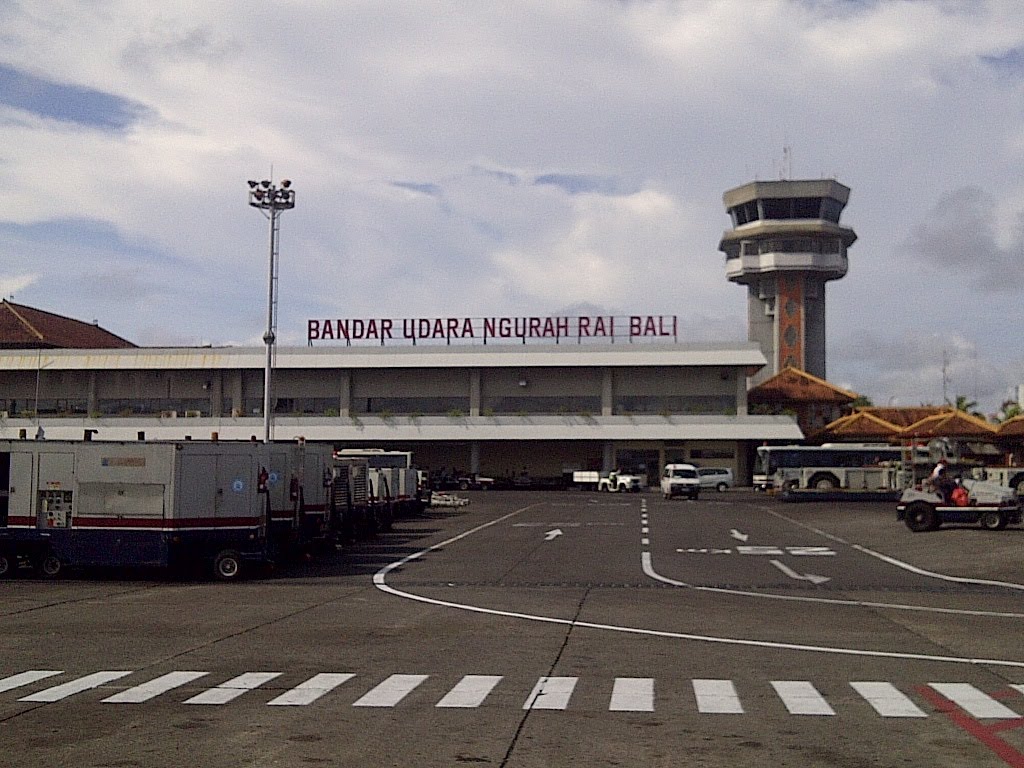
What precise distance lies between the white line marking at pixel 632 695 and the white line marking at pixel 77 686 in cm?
529

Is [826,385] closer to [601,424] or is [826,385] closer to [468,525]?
[601,424]

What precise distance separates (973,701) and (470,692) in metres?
4.86

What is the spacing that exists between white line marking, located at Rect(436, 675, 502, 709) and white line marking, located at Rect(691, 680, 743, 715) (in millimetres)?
2083

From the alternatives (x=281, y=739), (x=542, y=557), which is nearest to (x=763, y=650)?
(x=281, y=739)

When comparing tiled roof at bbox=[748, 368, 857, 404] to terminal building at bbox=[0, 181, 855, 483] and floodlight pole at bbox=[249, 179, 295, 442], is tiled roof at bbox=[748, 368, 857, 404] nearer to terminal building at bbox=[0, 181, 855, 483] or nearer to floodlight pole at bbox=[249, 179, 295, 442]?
terminal building at bbox=[0, 181, 855, 483]

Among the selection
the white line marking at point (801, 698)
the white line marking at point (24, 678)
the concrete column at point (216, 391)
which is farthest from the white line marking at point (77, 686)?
the concrete column at point (216, 391)

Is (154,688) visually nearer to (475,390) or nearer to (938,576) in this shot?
(938,576)

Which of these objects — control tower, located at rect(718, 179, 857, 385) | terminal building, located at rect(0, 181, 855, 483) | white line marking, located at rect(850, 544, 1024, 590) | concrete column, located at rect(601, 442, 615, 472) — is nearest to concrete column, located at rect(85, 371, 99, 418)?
terminal building, located at rect(0, 181, 855, 483)

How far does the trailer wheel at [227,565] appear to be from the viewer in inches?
969

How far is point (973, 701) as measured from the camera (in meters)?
11.4

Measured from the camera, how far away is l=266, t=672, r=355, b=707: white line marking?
1130 centimetres

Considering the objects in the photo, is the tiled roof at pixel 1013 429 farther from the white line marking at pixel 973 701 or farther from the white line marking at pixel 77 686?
the white line marking at pixel 77 686

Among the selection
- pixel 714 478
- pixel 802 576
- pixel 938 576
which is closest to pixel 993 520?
pixel 938 576

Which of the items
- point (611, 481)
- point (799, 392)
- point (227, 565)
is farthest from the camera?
point (799, 392)
